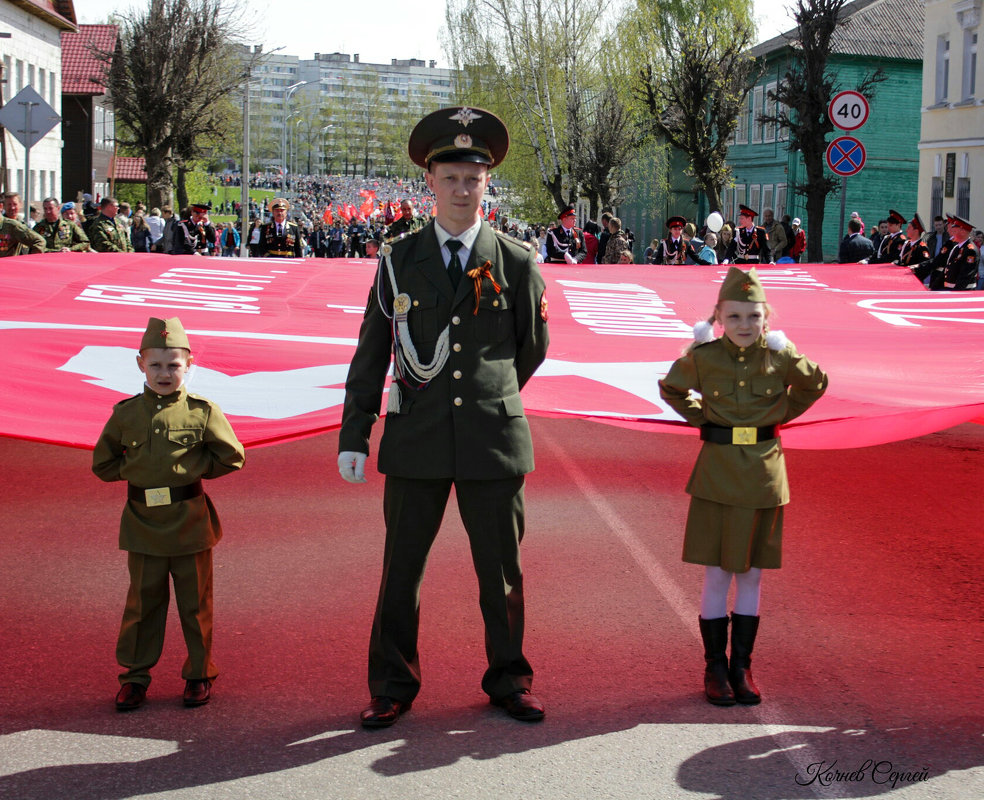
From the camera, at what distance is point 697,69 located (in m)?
42.3

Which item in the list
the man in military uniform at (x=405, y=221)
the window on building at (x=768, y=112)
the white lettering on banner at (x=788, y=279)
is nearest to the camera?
the white lettering on banner at (x=788, y=279)

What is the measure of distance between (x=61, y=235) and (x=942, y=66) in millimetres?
24468

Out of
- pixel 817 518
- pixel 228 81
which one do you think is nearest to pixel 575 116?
pixel 228 81

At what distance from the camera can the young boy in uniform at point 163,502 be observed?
4652mm

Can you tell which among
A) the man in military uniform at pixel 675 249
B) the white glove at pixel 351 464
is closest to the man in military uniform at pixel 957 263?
the man in military uniform at pixel 675 249

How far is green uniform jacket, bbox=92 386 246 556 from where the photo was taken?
15.3 ft

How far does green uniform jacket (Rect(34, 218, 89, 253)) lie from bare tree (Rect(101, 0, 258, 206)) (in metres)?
26.6

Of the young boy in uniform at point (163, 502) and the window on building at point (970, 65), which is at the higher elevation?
the window on building at point (970, 65)

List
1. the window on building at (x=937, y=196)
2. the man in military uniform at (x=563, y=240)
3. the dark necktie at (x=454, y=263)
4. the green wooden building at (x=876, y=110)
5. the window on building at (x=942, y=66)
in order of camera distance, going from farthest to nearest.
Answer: the green wooden building at (x=876, y=110), the window on building at (x=937, y=196), the window on building at (x=942, y=66), the man in military uniform at (x=563, y=240), the dark necktie at (x=454, y=263)

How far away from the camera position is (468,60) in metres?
50.8

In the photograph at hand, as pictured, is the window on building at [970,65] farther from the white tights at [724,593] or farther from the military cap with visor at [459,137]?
the military cap with visor at [459,137]

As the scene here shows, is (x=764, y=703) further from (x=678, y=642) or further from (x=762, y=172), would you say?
(x=762, y=172)

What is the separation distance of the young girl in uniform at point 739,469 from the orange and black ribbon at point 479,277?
0.81 meters

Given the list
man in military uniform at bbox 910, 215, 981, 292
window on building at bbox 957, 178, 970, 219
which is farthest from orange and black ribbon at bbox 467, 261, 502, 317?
window on building at bbox 957, 178, 970, 219
